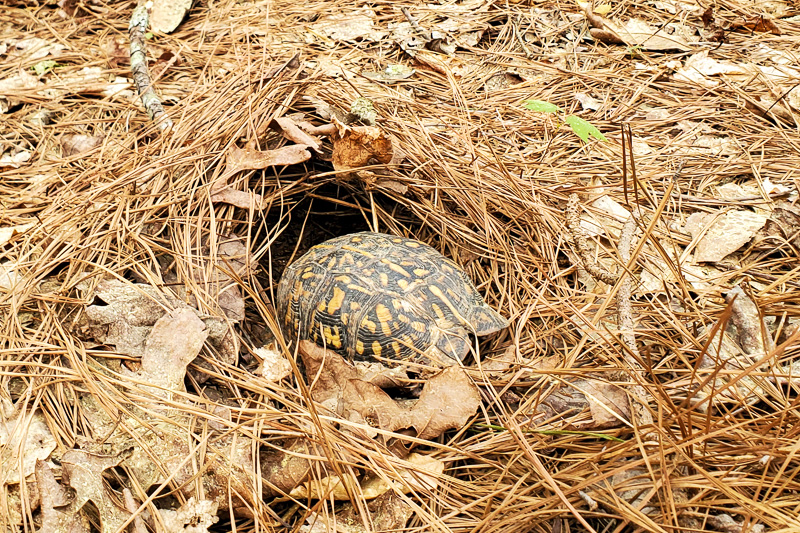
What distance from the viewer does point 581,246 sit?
247 cm

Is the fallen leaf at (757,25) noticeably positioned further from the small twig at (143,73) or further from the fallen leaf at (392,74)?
the small twig at (143,73)

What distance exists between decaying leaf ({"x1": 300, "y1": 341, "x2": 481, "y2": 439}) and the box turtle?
240 mm

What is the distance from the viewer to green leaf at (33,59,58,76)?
12.6ft

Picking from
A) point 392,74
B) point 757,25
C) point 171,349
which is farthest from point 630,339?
point 757,25

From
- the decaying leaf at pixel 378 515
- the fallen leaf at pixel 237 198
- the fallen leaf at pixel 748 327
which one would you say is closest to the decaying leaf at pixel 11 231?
the fallen leaf at pixel 237 198

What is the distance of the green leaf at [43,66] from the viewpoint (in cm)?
383

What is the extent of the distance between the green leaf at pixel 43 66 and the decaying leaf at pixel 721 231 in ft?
13.2

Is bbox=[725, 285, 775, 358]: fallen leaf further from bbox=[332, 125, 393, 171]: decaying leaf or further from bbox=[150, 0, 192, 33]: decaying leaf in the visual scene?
bbox=[150, 0, 192, 33]: decaying leaf

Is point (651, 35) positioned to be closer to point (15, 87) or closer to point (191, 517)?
point (191, 517)

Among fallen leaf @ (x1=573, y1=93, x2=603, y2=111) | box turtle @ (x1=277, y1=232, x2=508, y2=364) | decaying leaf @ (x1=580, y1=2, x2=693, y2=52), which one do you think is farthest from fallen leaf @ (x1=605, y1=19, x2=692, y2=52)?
box turtle @ (x1=277, y1=232, x2=508, y2=364)

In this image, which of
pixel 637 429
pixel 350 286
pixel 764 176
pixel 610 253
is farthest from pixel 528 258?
pixel 764 176

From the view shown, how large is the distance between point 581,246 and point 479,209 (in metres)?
0.51

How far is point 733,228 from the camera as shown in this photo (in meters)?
2.54

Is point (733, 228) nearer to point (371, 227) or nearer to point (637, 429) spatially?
point (637, 429)
